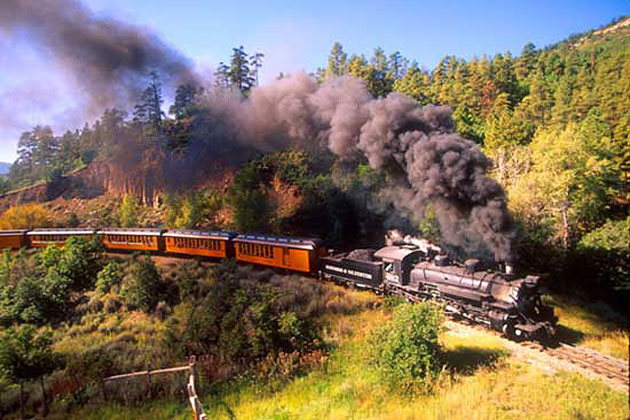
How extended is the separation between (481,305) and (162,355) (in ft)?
25.4

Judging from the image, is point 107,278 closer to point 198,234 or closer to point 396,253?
point 198,234

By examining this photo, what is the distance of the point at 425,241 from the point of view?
13.4 meters

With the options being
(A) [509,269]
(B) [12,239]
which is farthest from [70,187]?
(A) [509,269]

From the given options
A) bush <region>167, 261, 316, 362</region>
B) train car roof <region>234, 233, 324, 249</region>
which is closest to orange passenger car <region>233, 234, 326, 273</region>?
train car roof <region>234, 233, 324, 249</region>

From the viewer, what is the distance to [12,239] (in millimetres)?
11422

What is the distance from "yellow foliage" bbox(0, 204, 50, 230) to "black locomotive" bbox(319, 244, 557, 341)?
9.53 meters

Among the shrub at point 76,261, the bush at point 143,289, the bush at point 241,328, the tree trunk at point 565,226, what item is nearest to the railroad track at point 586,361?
the tree trunk at point 565,226

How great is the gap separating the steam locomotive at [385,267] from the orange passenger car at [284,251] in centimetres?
3

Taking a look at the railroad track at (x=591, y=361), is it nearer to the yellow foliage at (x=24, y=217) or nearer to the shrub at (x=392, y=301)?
the shrub at (x=392, y=301)

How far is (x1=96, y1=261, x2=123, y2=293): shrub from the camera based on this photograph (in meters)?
10.2

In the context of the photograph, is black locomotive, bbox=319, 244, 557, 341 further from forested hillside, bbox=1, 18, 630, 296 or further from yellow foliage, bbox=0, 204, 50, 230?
yellow foliage, bbox=0, 204, 50, 230

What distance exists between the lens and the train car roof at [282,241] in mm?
11945

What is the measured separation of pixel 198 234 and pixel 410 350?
9.62 meters

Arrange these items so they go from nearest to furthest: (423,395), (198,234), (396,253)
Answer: (423,395) → (396,253) → (198,234)
